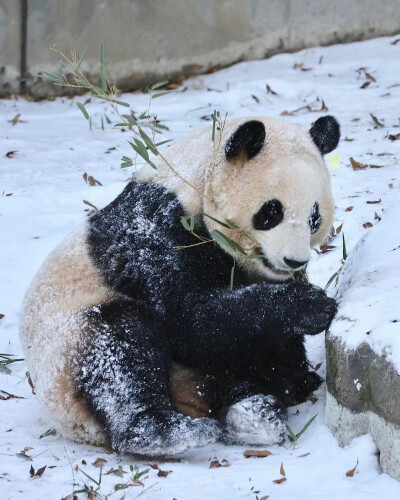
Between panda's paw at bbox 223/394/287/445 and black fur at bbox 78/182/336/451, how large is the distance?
14 cm

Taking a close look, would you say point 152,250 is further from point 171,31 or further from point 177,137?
point 171,31

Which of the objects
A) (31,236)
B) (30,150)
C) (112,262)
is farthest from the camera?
(30,150)

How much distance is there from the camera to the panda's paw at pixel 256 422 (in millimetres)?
4020

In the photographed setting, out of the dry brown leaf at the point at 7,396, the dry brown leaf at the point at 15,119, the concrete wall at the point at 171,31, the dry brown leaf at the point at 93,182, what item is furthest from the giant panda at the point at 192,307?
the concrete wall at the point at 171,31

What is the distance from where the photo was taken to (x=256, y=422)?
13.3ft

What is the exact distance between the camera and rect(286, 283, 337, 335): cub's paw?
3975 mm

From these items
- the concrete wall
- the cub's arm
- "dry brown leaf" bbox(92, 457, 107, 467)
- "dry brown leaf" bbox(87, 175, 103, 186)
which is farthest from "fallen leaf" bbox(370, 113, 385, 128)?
"dry brown leaf" bbox(92, 457, 107, 467)

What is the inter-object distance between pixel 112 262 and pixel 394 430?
5.80ft

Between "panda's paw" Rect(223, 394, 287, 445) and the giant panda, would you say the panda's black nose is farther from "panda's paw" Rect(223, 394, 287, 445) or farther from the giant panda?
"panda's paw" Rect(223, 394, 287, 445)

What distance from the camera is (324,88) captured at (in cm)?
915

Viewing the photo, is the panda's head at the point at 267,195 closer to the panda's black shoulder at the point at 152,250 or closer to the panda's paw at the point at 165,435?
the panda's black shoulder at the point at 152,250

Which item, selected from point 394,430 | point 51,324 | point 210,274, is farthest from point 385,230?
point 51,324

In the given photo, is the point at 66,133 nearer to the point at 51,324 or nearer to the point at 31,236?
the point at 31,236

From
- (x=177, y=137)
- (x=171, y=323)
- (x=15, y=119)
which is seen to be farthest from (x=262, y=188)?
(x=15, y=119)
